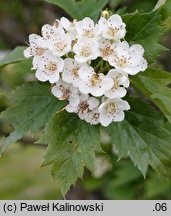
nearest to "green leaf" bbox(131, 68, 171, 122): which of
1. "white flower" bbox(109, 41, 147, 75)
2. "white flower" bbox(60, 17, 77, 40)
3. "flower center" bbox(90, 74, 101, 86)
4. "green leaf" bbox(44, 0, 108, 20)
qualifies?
"white flower" bbox(109, 41, 147, 75)

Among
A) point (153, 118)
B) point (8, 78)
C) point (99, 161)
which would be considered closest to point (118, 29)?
point (153, 118)

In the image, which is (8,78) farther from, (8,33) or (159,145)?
(159,145)

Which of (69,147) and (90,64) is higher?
(90,64)

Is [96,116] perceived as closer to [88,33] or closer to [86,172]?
[88,33]

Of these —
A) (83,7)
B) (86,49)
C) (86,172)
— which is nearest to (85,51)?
(86,49)

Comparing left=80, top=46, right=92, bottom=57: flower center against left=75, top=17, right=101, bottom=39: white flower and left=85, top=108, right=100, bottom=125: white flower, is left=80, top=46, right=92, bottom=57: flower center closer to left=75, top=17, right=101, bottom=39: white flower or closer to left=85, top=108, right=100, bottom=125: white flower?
left=75, top=17, right=101, bottom=39: white flower
